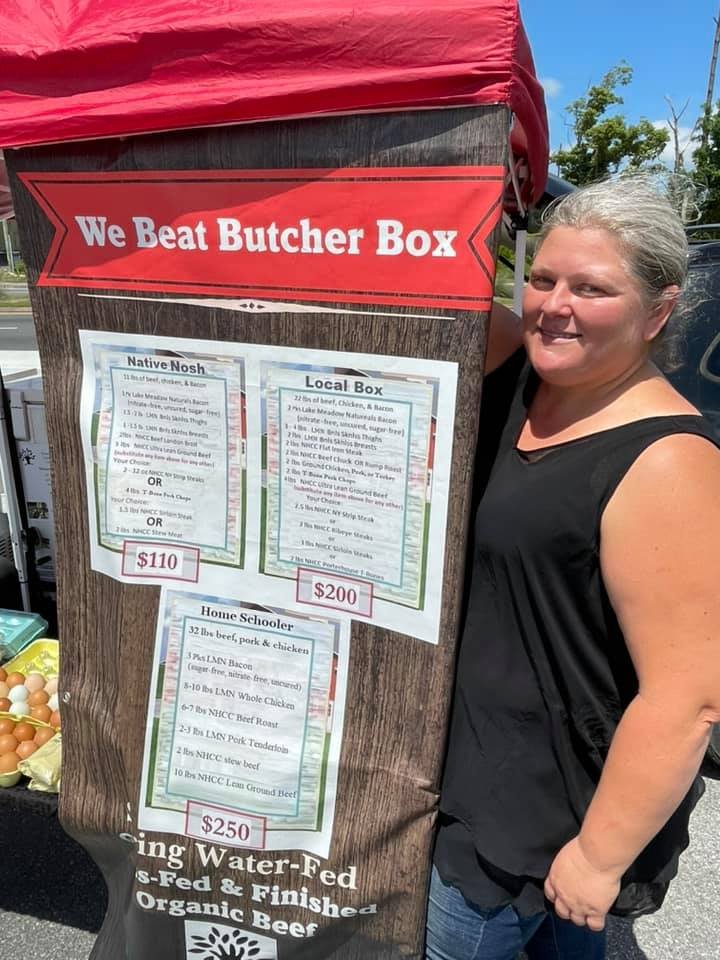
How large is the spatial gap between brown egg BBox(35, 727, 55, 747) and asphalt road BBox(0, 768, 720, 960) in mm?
563

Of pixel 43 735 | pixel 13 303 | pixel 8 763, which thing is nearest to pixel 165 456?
pixel 8 763

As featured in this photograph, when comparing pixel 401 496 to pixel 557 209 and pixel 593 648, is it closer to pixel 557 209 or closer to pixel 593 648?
pixel 593 648

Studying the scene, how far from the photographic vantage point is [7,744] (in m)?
2.04

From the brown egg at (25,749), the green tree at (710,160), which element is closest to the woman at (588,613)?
the brown egg at (25,749)

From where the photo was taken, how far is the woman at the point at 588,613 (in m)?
1.03

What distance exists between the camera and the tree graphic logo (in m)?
1.48

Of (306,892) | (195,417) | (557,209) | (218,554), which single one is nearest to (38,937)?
(306,892)

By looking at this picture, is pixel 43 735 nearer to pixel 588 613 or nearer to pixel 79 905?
pixel 79 905

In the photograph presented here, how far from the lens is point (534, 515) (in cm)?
111

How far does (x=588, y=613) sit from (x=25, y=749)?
5.65ft

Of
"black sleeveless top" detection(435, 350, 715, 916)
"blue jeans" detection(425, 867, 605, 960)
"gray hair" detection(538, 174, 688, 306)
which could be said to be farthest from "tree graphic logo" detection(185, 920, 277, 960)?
"gray hair" detection(538, 174, 688, 306)

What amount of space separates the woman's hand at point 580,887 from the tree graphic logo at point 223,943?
64 centimetres

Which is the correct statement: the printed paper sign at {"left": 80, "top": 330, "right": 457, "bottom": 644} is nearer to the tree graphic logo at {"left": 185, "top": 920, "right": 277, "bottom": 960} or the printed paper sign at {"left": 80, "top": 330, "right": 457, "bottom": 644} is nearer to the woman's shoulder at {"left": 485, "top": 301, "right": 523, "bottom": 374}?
the woman's shoulder at {"left": 485, "top": 301, "right": 523, "bottom": 374}

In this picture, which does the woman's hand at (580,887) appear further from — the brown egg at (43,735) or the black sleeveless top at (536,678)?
the brown egg at (43,735)
